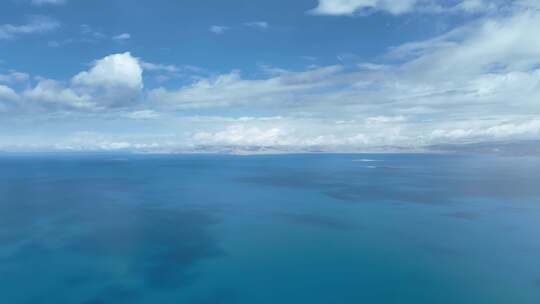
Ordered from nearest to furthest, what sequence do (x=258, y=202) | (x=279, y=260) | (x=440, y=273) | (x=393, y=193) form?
(x=440, y=273), (x=279, y=260), (x=258, y=202), (x=393, y=193)

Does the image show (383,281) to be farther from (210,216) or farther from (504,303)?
(210,216)

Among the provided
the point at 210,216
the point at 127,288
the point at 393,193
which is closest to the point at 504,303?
the point at 127,288

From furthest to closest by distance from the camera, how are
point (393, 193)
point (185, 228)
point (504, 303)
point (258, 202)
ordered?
1. point (393, 193)
2. point (258, 202)
3. point (185, 228)
4. point (504, 303)

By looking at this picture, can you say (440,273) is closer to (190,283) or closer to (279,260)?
(279,260)

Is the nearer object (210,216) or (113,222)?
(113,222)

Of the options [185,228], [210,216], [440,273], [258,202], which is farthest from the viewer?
[258,202]

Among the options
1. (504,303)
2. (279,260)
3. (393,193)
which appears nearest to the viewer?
(504,303)

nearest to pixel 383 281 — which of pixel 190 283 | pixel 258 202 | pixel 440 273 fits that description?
pixel 440 273

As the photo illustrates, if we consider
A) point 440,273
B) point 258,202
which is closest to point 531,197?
point 440,273

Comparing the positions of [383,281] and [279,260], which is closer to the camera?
[383,281]
